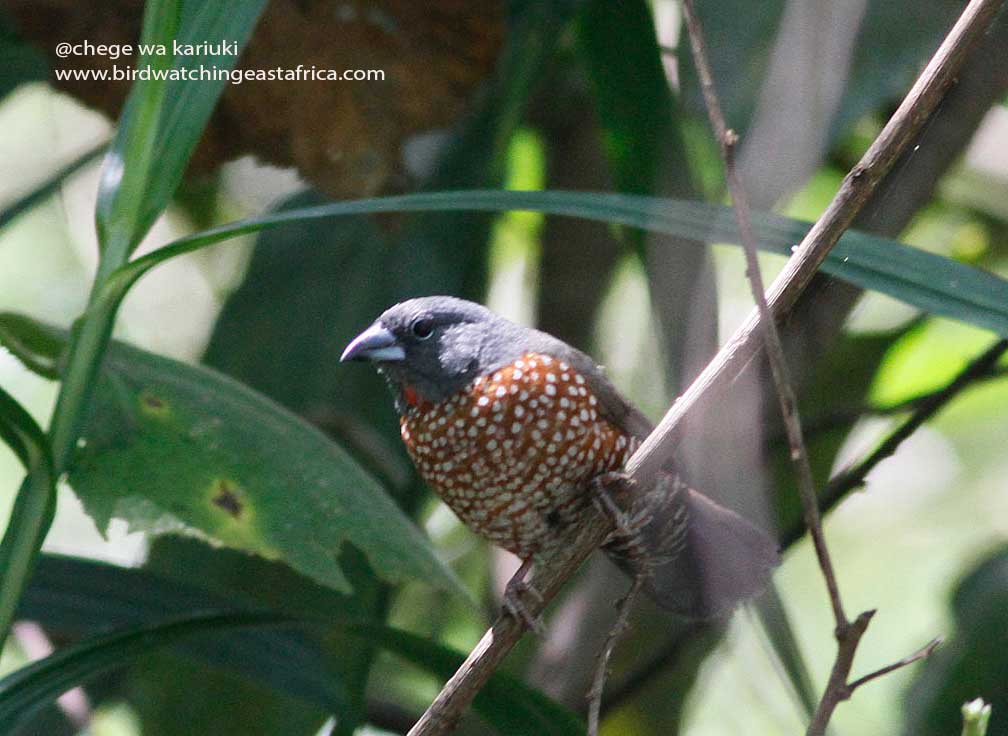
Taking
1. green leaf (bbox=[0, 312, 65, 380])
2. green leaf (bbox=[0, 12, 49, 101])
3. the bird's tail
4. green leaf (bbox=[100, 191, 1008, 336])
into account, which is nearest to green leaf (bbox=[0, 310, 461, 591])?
green leaf (bbox=[0, 312, 65, 380])

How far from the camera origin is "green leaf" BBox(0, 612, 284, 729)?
2.41 metres

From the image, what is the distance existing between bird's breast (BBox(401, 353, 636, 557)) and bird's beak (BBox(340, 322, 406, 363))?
0.15 meters

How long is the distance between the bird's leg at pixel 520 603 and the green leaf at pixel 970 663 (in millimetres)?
1325

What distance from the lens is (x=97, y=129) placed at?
16.8 ft

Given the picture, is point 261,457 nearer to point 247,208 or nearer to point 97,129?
Result: point 247,208

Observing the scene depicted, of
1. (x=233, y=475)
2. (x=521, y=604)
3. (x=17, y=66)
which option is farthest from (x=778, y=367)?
(x=17, y=66)

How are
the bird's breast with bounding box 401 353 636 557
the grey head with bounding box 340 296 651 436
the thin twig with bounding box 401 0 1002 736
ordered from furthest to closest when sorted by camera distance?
the grey head with bounding box 340 296 651 436 → the bird's breast with bounding box 401 353 636 557 → the thin twig with bounding box 401 0 1002 736

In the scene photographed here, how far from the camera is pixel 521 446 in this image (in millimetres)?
2855

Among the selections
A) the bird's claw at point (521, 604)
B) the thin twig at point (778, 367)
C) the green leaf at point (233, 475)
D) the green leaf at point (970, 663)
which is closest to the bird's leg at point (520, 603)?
the bird's claw at point (521, 604)

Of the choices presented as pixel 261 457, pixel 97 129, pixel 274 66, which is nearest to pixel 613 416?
pixel 261 457

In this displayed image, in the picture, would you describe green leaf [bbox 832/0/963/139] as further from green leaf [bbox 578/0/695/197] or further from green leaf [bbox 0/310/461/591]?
green leaf [bbox 0/310/461/591]

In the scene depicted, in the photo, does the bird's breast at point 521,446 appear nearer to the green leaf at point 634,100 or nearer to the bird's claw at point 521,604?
the bird's claw at point 521,604

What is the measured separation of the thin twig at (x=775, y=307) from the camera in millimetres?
1814

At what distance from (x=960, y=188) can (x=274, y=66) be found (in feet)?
8.43
